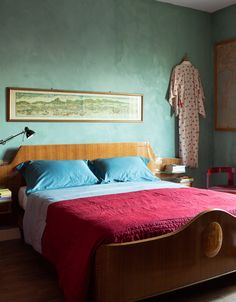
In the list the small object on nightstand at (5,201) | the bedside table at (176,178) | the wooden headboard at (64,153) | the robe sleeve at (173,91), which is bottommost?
the small object on nightstand at (5,201)

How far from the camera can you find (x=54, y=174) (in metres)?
3.65

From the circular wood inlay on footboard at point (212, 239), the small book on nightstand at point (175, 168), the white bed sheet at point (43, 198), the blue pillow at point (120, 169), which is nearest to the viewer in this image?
the circular wood inlay on footboard at point (212, 239)

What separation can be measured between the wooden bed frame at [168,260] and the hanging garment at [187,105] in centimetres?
239

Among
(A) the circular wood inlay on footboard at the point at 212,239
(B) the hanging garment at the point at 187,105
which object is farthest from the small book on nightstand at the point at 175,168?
(A) the circular wood inlay on footboard at the point at 212,239

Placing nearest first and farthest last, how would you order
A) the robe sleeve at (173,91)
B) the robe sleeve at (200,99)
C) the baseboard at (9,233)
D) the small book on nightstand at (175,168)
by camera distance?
the baseboard at (9,233), the small book on nightstand at (175,168), the robe sleeve at (173,91), the robe sleeve at (200,99)

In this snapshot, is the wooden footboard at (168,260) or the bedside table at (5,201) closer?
the wooden footboard at (168,260)

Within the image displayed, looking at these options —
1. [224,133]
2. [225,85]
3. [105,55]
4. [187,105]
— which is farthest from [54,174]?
[225,85]

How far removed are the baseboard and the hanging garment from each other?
Result: 2272 mm

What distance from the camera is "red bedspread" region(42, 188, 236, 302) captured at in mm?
2273

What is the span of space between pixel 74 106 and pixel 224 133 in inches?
83.0

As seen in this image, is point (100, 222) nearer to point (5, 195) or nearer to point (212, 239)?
point (212, 239)

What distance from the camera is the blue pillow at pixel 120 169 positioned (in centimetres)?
399

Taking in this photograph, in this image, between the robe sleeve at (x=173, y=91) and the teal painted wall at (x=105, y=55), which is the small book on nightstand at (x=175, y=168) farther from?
the robe sleeve at (x=173, y=91)

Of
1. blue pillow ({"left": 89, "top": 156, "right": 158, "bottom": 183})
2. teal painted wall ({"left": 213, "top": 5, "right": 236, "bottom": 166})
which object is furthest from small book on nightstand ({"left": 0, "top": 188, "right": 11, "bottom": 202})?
teal painted wall ({"left": 213, "top": 5, "right": 236, "bottom": 166})
